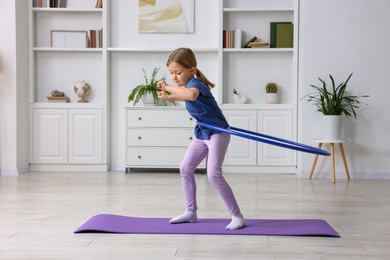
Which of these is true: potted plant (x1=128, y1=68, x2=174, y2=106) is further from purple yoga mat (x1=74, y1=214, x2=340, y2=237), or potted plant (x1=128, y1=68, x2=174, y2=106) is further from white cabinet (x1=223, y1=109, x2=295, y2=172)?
purple yoga mat (x1=74, y1=214, x2=340, y2=237)

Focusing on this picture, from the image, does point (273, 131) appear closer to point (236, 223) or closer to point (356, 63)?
point (356, 63)

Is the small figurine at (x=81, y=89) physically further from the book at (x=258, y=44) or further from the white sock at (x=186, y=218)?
the white sock at (x=186, y=218)

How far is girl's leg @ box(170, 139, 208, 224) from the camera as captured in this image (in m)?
3.25

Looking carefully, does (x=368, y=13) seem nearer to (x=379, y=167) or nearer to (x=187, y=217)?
(x=379, y=167)

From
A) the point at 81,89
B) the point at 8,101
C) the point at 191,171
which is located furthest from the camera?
the point at 81,89

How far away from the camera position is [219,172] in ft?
10.3

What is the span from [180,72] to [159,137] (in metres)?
3.30

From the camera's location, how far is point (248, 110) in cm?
642

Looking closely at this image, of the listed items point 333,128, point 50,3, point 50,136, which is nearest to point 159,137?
point 50,136

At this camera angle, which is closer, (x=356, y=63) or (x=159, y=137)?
(x=356, y=63)

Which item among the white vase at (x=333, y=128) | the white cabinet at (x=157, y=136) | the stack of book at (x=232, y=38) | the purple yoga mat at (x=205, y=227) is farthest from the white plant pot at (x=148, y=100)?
the purple yoga mat at (x=205, y=227)

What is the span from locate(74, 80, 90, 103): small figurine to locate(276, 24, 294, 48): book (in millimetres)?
2398

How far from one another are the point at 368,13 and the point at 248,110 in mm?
1718

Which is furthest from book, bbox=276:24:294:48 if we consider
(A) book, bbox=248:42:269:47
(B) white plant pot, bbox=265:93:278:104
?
(B) white plant pot, bbox=265:93:278:104
